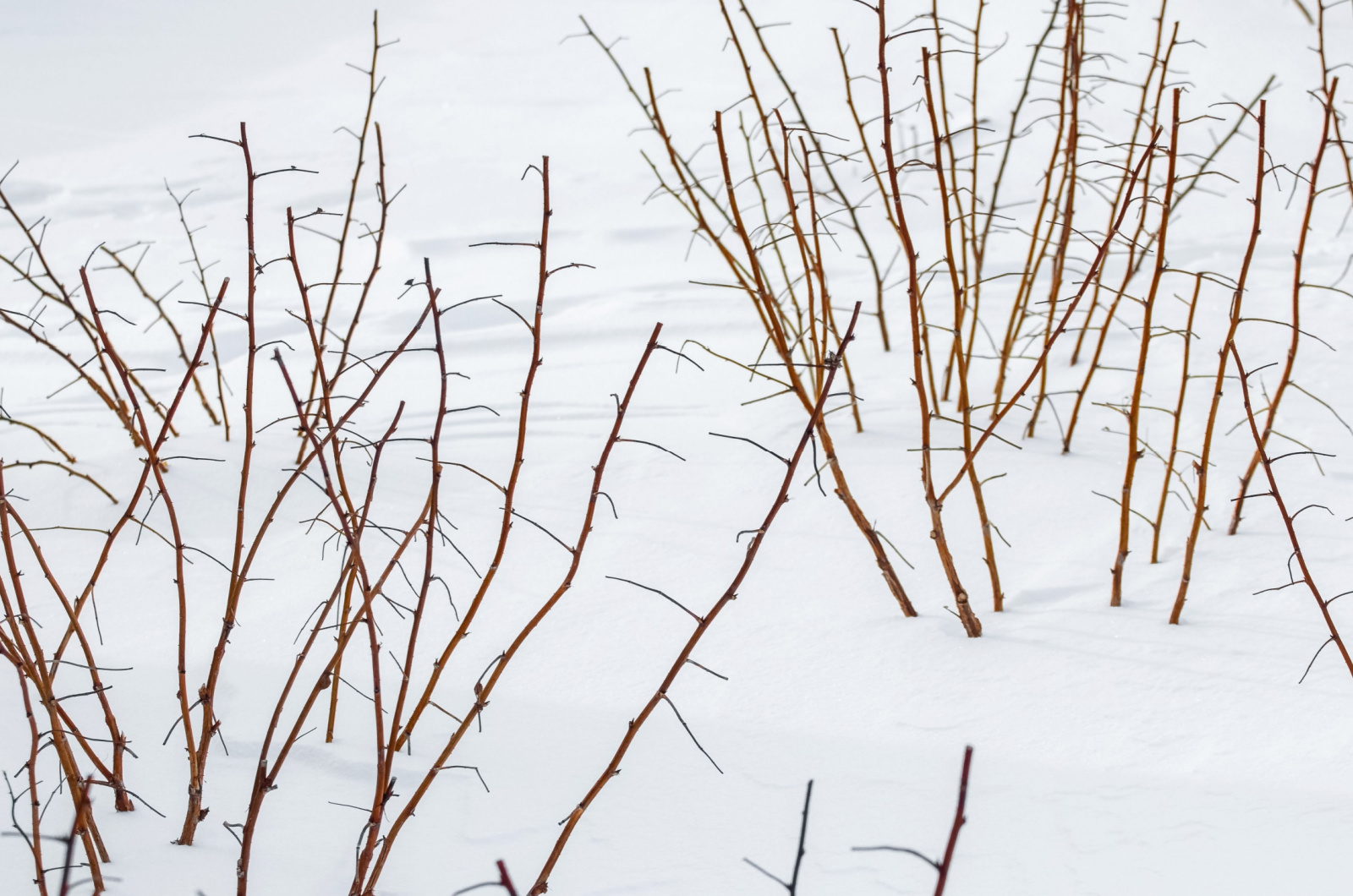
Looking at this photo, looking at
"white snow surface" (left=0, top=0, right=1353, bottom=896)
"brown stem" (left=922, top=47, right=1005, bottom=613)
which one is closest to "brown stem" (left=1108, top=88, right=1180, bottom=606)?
"white snow surface" (left=0, top=0, right=1353, bottom=896)

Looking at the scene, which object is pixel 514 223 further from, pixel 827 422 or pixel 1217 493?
pixel 1217 493

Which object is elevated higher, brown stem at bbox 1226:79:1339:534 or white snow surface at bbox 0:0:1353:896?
brown stem at bbox 1226:79:1339:534

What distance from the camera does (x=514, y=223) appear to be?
4.35 meters

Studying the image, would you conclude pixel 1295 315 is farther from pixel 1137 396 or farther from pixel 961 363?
pixel 961 363

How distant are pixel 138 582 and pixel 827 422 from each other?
1384mm

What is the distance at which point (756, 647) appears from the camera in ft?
5.08

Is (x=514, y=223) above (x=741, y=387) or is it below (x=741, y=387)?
above

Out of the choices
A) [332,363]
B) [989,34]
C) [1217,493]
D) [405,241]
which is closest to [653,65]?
[989,34]

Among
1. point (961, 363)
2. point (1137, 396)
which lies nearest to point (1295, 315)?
point (1137, 396)

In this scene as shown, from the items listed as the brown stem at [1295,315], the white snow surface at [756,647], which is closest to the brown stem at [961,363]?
the white snow surface at [756,647]

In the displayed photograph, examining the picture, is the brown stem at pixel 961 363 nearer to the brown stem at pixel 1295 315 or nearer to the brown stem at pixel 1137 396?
the brown stem at pixel 1137 396

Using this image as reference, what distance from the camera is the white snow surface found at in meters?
1.13

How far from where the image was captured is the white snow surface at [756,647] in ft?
3.71

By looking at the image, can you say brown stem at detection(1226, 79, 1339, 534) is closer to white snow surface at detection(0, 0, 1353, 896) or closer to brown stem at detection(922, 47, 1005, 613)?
white snow surface at detection(0, 0, 1353, 896)
